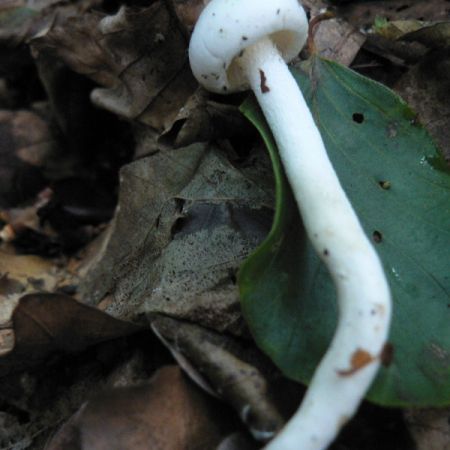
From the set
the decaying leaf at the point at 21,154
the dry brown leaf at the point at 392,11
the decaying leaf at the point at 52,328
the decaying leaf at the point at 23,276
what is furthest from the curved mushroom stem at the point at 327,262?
the decaying leaf at the point at 21,154

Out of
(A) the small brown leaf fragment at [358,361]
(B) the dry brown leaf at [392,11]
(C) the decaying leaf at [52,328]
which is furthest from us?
(B) the dry brown leaf at [392,11]

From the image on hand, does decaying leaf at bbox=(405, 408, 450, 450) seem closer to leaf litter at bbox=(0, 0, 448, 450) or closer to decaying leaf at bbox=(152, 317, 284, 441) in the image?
leaf litter at bbox=(0, 0, 448, 450)

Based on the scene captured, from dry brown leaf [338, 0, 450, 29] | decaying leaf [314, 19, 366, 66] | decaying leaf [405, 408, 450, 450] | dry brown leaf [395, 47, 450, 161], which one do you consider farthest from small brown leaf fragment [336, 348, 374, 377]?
dry brown leaf [338, 0, 450, 29]

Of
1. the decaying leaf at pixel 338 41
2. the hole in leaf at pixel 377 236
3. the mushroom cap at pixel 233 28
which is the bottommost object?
the hole in leaf at pixel 377 236

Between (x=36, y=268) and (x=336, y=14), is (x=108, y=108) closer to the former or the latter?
(x=36, y=268)

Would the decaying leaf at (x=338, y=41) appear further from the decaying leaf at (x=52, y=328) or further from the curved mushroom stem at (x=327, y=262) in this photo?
the decaying leaf at (x=52, y=328)

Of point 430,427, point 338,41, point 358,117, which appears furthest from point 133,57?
point 430,427
